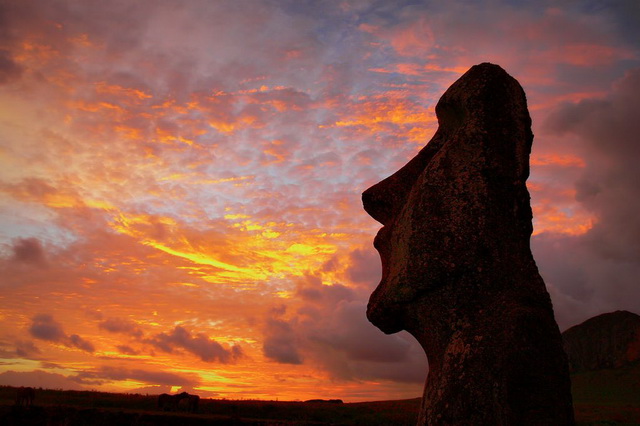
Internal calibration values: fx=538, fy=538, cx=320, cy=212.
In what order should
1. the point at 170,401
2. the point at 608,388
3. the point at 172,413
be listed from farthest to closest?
the point at 608,388 → the point at 170,401 → the point at 172,413

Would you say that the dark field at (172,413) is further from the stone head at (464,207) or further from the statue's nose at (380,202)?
the stone head at (464,207)

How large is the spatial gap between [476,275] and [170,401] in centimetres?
2396

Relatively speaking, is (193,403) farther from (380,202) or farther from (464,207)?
(464,207)

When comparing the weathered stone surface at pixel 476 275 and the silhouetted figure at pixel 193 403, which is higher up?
the weathered stone surface at pixel 476 275

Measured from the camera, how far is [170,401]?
25.9 metres

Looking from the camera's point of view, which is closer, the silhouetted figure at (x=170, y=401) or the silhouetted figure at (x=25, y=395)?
the silhouetted figure at (x=25, y=395)

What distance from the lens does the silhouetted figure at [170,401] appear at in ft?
83.0

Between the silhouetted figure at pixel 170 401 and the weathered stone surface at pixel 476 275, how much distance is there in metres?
22.1

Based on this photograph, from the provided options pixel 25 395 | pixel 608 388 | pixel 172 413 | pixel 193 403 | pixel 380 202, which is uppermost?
pixel 380 202

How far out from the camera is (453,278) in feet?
17.4

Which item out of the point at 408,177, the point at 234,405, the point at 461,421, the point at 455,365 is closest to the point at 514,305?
the point at 455,365

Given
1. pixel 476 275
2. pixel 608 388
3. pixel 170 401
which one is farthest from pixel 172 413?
pixel 608 388

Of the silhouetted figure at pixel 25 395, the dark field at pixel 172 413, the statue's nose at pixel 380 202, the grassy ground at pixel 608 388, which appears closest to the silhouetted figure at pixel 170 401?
the dark field at pixel 172 413

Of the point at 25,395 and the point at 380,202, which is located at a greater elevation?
the point at 380,202
